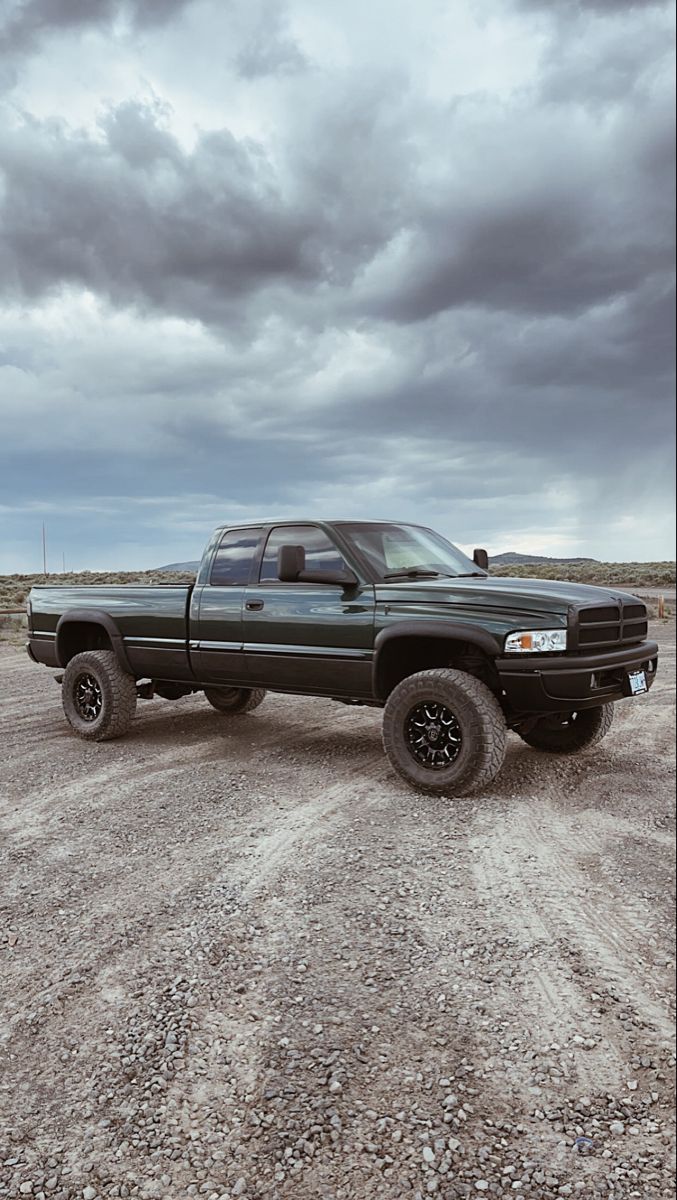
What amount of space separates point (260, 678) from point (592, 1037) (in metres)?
4.27

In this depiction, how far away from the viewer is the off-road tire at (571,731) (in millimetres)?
6941

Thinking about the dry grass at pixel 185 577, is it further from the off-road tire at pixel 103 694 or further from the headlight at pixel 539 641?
the headlight at pixel 539 641

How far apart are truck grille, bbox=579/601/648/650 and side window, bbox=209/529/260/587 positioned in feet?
9.31

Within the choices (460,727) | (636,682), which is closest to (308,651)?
(460,727)

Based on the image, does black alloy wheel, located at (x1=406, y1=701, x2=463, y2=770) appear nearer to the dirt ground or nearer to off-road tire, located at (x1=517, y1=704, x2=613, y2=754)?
the dirt ground

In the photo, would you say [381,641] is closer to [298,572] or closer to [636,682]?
[298,572]

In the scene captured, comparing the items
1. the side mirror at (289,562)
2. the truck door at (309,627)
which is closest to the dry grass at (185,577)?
the truck door at (309,627)

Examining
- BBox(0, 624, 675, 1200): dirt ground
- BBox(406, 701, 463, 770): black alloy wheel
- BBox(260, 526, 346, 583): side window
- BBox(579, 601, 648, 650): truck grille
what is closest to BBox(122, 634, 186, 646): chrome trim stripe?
BBox(260, 526, 346, 583): side window

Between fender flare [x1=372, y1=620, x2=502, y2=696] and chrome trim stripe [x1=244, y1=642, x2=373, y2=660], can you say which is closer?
fender flare [x1=372, y1=620, x2=502, y2=696]

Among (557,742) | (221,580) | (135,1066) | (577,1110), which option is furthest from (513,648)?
(135,1066)

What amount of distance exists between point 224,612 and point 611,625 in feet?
10.3

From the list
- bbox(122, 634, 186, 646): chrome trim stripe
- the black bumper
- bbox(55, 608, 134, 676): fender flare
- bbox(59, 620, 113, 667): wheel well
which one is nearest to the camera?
the black bumper

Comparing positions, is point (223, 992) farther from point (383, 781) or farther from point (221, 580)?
point (221, 580)

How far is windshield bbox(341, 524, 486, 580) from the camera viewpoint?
254 inches
